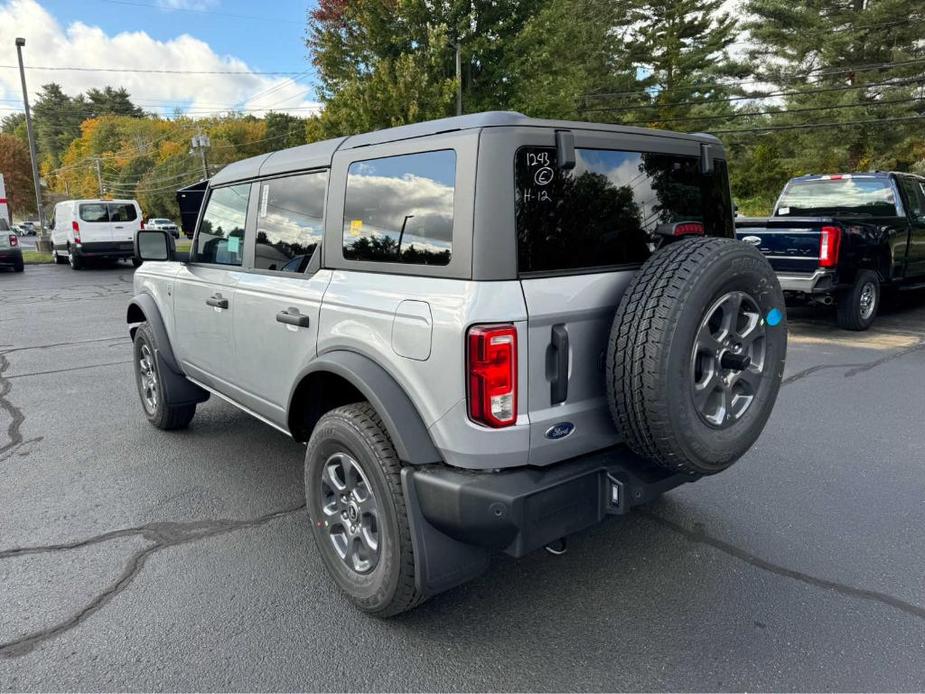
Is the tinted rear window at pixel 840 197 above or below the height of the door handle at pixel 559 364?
above

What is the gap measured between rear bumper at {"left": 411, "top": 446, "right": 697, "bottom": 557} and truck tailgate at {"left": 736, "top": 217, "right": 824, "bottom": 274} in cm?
635

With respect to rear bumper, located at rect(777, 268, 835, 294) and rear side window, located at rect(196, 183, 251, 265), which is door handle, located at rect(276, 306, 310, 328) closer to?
rear side window, located at rect(196, 183, 251, 265)

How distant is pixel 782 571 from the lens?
9.59 ft

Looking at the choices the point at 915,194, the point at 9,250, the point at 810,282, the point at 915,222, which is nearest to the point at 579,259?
the point at 810,282

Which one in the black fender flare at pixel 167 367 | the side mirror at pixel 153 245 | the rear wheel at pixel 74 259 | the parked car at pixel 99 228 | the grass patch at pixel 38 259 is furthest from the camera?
the grass patch at pixel 38 259

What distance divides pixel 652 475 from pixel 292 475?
2416 mm

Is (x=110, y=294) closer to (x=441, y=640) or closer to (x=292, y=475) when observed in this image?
(x=292, y=475)

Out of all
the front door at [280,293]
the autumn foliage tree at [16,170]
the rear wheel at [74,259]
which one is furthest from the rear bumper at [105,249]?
the autumn foliage tree at [16,170]

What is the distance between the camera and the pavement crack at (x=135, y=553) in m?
2.55

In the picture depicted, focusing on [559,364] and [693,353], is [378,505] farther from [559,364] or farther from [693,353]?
[693,353]

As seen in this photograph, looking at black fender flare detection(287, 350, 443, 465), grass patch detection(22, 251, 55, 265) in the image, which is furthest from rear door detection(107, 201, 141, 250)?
black fender flare detection(287, 350, 443, 465)

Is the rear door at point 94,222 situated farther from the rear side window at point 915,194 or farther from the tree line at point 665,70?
the rear side window at point 915,194

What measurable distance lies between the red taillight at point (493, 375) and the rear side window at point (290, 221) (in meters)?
1.21

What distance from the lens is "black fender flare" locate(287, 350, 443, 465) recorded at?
232 cm
